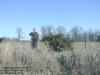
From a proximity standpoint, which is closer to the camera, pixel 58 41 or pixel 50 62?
pixel 50 62

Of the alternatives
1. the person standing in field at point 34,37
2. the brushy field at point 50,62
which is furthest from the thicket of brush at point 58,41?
the brushy field at point 50,62

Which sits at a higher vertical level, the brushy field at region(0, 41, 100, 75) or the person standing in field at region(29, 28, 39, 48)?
the person standing in field at region(29, 28, 39, 48)

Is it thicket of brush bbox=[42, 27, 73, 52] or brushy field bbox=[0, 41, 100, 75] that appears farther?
thicket of brush bbox=[42, 27, 73, 52]

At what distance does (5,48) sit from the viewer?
37.6 ft

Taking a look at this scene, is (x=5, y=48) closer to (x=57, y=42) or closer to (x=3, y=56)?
(x=3, y=56)

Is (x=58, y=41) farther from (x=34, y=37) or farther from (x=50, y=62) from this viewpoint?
(x=50, y=62)

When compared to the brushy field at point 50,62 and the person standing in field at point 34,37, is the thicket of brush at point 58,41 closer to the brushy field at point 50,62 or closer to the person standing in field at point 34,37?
the person standing in field at point 34,37

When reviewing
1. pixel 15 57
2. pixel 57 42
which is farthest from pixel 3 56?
pixel 57 42

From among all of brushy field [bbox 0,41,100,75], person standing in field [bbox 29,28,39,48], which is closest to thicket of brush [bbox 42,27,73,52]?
person standing in field [bbox 29,28,39,48]

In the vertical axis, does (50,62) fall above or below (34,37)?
below

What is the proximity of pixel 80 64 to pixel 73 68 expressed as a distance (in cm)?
51

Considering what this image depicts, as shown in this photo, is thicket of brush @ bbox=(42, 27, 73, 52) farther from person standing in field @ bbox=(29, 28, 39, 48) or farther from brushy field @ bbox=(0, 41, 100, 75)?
brushy field @ bbox=(0, 41, 100, 75)

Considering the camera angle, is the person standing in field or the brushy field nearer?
the brushy field

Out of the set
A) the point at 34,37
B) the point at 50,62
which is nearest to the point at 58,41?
the point at 34,37
